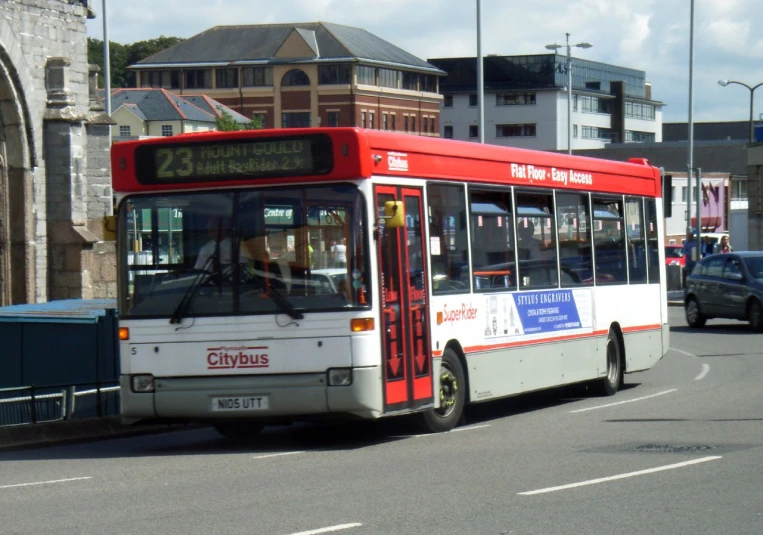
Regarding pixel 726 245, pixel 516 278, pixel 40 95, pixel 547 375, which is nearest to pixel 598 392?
pixel 547 375

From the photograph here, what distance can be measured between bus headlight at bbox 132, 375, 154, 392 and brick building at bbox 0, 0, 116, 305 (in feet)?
44.1

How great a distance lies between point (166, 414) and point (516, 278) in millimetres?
4419

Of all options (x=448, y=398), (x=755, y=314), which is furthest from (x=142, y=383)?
(x=755, y=314)

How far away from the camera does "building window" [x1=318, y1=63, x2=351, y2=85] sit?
12569cm

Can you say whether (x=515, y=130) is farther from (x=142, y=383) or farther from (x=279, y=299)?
(x=279, y=299)

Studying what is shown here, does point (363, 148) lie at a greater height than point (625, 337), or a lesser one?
greater

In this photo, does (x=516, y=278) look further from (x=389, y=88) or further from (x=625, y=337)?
(x=389, y=88)

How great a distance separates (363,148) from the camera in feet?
39.8

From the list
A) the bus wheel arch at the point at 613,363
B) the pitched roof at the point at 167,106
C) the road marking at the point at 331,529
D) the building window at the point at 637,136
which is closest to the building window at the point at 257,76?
the pitched roof at the point at 167,106

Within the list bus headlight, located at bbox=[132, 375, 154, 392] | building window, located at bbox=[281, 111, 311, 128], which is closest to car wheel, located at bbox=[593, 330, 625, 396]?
bus headlight, located at bbox=[132, 375, 154, 392]

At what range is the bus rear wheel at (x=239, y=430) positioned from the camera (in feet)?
45.6

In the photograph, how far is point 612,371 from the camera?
17781mm

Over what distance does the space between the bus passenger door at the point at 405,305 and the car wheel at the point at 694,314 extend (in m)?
19.0

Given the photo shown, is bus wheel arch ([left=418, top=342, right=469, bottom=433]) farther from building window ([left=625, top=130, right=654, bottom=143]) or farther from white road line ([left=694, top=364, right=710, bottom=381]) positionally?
building window ([left=625, top=130, right=654, bottom=143])
